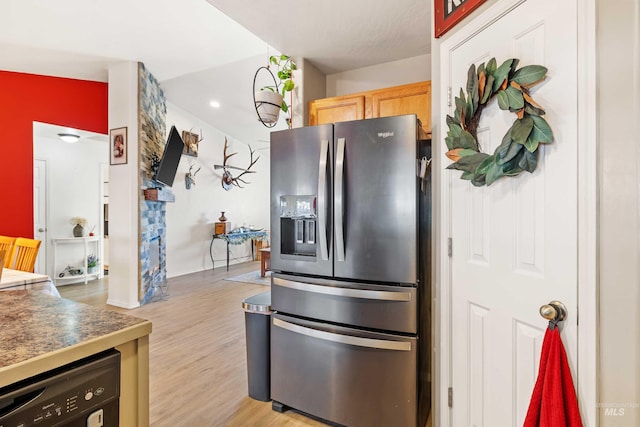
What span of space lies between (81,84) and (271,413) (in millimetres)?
5025

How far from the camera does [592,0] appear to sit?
3.28 ft

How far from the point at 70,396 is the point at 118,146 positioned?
4.28 m

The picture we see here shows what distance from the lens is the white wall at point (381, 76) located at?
8.96 ft

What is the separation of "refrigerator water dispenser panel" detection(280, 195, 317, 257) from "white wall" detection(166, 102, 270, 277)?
4.64 metres

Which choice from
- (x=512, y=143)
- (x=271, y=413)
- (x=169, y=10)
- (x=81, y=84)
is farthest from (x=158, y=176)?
(x=512, y=143)

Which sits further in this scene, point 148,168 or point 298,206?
point 148,168

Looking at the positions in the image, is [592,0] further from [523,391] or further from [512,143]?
[523,391]

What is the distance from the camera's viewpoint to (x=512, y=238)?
50.5 inches

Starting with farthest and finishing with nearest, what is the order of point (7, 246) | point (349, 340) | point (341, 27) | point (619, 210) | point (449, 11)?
point (7, 246)
point (341, 27)
point (349, 340)
point (449, 11)
point (619, 210)

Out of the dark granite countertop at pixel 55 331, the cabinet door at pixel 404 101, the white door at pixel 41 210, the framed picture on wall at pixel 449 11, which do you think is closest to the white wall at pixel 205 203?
the white door at pixel 41 210

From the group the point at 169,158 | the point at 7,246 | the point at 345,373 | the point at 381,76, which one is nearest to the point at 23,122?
the point at 169,158

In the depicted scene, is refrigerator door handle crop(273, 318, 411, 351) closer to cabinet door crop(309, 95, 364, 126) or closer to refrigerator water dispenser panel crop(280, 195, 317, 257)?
refrigerator water dispenser panel crop(280, 195, 317, 257)

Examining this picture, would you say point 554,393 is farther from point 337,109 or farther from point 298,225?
point 337,109

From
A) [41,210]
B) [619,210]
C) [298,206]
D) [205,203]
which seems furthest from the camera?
[205,203]
